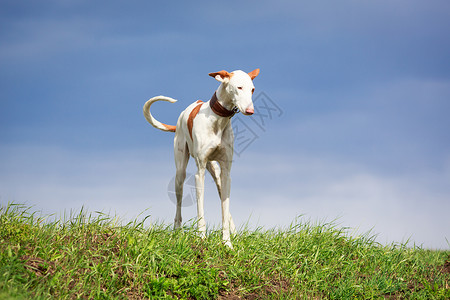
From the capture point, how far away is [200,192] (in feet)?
23.0

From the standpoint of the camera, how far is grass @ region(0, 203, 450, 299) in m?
5.29

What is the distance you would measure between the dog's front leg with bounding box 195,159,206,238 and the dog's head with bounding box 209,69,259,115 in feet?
3.70

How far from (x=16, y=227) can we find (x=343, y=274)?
490cm

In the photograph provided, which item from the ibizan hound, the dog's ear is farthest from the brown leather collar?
the dog's ear

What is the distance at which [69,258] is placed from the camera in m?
5.63

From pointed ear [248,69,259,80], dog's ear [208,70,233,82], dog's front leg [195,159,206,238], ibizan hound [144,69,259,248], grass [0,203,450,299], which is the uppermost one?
pointed ear [248,69,259,80]

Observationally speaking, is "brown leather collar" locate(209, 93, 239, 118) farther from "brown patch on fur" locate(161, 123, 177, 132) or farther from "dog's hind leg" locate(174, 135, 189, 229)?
"brown patch on fur" locate(161, 123, 177, 132)

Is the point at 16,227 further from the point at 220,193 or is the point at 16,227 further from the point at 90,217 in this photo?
the point at 220,193

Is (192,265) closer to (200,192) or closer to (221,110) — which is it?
(200,192)

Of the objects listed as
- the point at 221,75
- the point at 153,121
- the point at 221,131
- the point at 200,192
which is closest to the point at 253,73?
the point at 221,75

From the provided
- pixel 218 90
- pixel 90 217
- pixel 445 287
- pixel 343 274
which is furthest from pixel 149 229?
pixel 445 287

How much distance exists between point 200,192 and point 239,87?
5.73 ft

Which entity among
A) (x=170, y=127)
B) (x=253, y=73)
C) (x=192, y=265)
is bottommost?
(x=192, y=265)

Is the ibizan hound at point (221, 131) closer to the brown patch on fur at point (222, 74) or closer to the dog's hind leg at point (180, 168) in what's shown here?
the brown patch on fur at point (222, 74)
